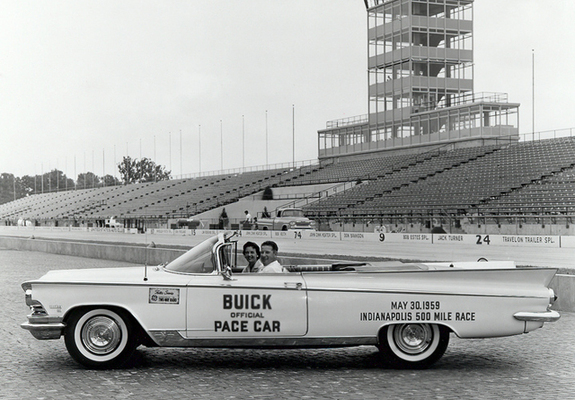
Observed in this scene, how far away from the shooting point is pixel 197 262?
8.16m

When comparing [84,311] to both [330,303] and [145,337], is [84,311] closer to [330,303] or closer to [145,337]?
[145,337]

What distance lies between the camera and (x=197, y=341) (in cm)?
785

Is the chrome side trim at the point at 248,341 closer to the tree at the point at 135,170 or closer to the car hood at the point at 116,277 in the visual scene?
the car hood at the point at 116,277

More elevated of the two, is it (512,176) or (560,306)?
(512,176)

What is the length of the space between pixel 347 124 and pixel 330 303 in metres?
61.3

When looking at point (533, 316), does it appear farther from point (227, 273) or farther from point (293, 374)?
point (227, 273)

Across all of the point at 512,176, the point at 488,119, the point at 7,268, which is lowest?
the point at 7,268

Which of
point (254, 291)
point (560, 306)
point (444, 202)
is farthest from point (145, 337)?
point (444, 202)

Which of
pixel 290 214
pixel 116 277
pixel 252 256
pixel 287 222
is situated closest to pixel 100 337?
pixel 116 277

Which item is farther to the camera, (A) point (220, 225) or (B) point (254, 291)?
(A) point (220, 225)

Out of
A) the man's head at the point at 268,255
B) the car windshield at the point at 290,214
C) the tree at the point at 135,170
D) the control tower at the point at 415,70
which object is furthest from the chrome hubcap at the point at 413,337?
the tree at the point at 135,170

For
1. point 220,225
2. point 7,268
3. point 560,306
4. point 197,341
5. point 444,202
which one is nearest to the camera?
point 197,341

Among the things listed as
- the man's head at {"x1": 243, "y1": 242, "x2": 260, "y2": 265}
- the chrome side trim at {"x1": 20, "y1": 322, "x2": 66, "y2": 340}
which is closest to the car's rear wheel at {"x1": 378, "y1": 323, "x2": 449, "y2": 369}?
the man's head at {"x1": 243, "y1": 242, "x2": 260, "y2": 265}

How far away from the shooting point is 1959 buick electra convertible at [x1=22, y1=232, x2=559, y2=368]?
7828 millimetres
